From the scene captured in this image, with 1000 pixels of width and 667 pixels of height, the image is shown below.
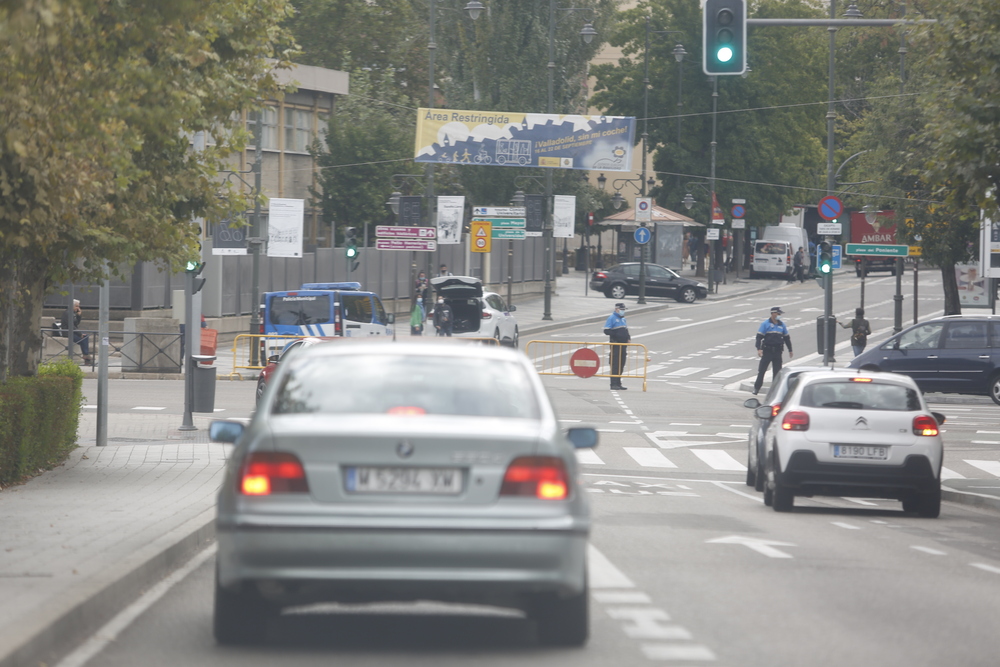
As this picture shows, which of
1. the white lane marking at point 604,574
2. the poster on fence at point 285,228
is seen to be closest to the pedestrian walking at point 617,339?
the poster on fence at point 285,228

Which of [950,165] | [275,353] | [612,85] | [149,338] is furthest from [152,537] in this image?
[612,85]

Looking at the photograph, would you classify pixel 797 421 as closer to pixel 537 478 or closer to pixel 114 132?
pixel 114 132

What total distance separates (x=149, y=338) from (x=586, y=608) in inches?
1157

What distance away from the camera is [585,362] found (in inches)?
1395

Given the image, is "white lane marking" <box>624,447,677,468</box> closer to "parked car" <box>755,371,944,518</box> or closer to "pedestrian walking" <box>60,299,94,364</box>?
"parked car" <box>755,371,944,518</box>

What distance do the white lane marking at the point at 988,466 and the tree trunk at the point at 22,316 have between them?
12588mm

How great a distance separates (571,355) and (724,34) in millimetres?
23076

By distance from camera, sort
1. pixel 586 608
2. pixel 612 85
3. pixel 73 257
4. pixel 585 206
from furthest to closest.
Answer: pixel 612 85 → pixel 585 206 → pixel 73 257 → pixel 586 608

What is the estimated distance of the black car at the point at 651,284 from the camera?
67750 millimetres

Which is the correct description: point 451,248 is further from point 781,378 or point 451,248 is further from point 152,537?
point 152,537

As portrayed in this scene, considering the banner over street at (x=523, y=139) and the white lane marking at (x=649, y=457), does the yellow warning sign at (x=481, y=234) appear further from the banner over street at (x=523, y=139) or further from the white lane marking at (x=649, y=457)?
the white lane marking at (x=649, y=457)

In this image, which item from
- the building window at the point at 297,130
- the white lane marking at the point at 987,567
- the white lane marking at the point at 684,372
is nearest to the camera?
the white lane marking at the point at 987,567

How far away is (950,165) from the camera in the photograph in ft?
53.5

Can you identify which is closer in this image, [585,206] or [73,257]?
[73,257]
